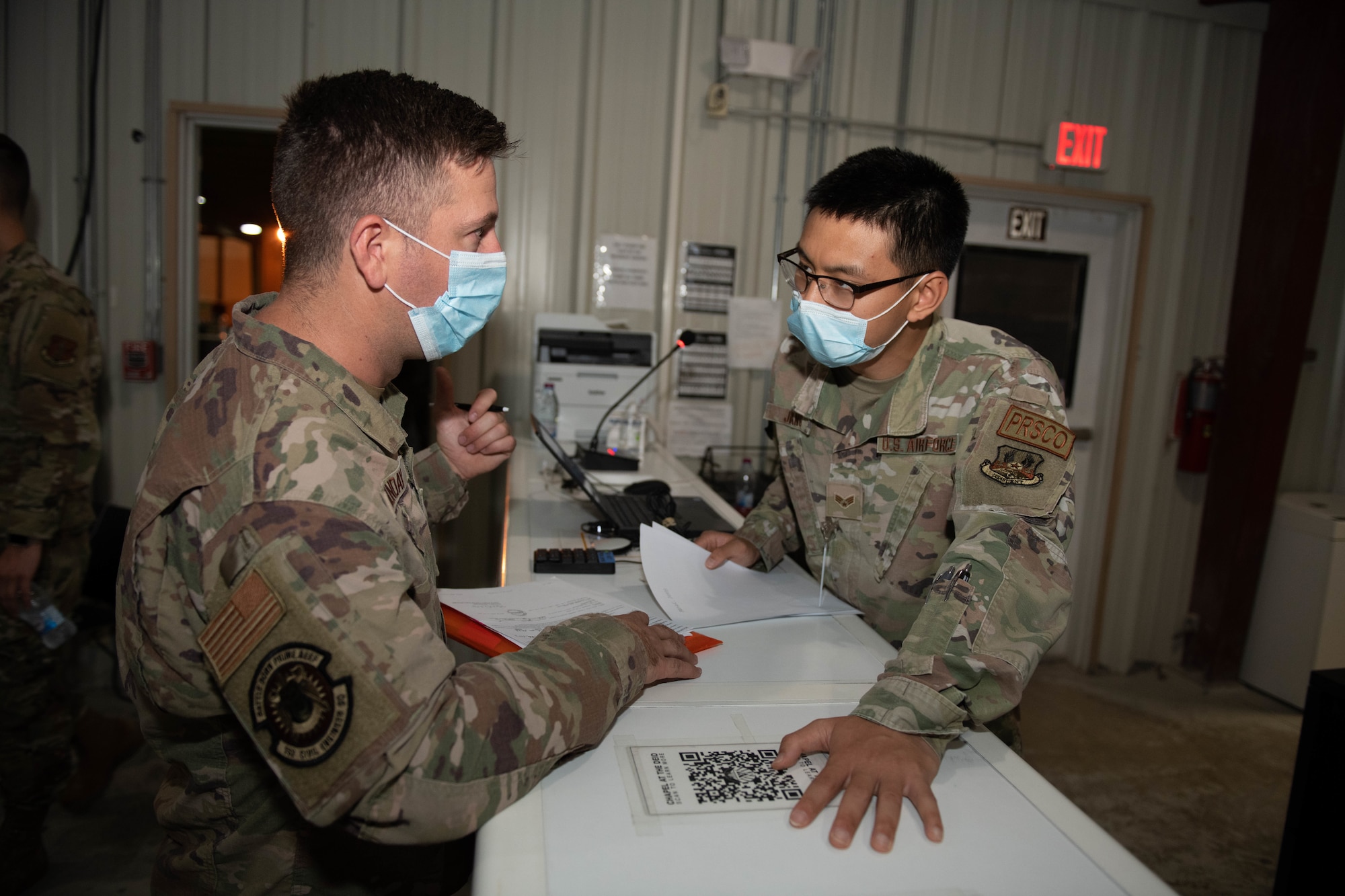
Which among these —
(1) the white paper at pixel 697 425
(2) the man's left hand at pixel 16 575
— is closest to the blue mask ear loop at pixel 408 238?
(2) the man's left hand at pixel 16 575

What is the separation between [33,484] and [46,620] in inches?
14.5

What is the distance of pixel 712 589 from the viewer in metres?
1.34

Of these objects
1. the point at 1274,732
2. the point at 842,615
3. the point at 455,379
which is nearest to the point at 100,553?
the point at 455,379

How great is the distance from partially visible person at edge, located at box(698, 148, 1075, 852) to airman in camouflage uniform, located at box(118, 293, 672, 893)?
0.31 meters

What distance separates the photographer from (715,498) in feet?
6.96

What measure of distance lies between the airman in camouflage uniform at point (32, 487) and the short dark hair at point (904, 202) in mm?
2050

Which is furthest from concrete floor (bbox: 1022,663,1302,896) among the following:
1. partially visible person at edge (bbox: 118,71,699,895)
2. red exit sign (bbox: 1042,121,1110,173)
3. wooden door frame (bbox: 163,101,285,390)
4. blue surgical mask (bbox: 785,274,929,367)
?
wooden door frame (bbox: 163,101,285,390)

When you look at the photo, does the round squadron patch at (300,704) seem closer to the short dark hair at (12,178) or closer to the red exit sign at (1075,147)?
the short dark hair at (12,178)

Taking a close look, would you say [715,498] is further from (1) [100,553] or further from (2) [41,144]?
(2) [41,144]

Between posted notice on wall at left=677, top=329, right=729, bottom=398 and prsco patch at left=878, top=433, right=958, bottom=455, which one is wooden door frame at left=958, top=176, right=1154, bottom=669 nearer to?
posted notice on wall at left=677, top=329, right=729, bottom=398

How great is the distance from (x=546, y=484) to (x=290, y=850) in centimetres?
134

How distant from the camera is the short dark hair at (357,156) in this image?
2.94ft

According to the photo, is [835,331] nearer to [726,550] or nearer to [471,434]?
[726,550]

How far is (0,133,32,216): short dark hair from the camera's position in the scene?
2111 mm
